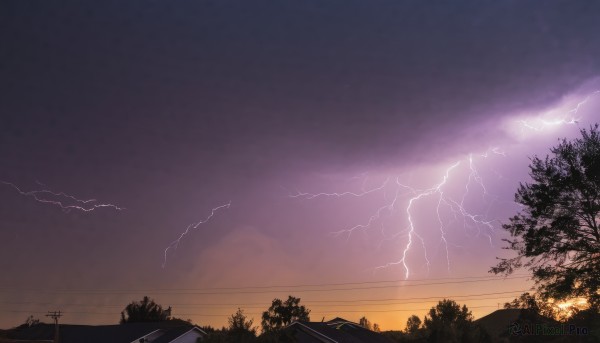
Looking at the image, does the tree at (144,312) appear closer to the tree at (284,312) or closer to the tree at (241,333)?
the tree at (284,312)

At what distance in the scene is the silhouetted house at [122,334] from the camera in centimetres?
5031

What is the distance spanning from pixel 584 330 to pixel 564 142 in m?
10.6

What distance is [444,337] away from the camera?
53188 millimetres

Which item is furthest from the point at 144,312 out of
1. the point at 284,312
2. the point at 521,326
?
the point at 521,326

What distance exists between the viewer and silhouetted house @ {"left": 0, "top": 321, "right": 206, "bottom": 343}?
1981 inches

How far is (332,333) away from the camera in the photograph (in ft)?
161

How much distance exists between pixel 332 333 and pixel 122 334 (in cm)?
2119

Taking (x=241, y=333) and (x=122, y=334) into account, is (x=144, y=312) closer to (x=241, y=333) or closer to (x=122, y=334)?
(x=122, y=334)

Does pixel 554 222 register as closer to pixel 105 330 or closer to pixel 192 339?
pixel 192 339

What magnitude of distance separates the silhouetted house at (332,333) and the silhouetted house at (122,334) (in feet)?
33.6

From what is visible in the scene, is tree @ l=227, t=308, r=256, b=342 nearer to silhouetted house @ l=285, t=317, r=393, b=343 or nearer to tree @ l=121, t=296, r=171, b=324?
silhouetted house @ l=285, t=317, r=393, b=343

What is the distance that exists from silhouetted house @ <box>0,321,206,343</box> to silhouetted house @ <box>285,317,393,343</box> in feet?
33.6

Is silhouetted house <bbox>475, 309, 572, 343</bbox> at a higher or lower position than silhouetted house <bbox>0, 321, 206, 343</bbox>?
lower

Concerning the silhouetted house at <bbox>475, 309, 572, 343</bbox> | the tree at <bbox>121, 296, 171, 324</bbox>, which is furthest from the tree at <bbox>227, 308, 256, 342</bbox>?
the tree at <bbox>121, 296, 171, 324</bbox>
